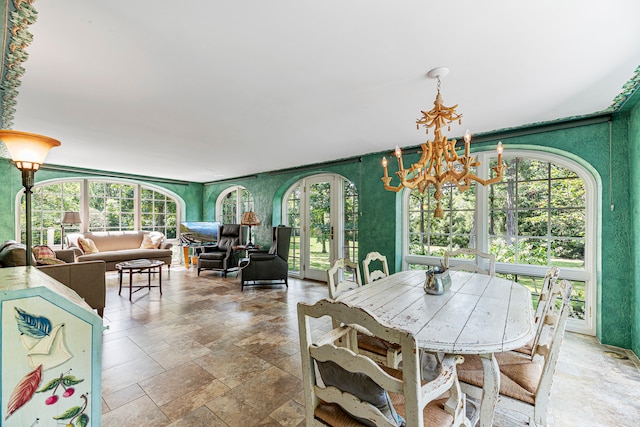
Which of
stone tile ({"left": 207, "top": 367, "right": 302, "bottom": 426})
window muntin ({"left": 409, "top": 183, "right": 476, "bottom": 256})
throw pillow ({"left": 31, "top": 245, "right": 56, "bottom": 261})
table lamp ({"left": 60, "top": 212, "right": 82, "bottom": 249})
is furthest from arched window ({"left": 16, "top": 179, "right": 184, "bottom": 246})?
window muntin ({"left": 409, "top": 183, "right": 476, "bottom": 256})

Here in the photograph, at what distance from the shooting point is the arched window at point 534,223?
3.13 meters

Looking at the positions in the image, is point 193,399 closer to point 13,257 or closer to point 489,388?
point 489,388

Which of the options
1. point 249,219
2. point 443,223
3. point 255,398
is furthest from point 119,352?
point 443,223

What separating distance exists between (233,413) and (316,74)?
2.40m

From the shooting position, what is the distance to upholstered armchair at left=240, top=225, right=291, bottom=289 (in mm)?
4863

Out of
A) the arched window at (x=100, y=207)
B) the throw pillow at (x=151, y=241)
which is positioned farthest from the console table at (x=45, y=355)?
the arched window at (x=100, y=207)

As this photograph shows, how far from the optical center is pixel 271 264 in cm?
496

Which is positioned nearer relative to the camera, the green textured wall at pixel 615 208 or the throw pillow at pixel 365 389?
the throw pillow at pixel 365 389

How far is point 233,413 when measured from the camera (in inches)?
70.9

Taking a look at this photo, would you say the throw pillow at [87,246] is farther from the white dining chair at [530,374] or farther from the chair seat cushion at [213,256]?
the white dining chair at [530,374]

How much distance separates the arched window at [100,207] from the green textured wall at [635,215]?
27.9 ft

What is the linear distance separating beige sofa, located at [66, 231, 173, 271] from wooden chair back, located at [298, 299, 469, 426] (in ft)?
20.0

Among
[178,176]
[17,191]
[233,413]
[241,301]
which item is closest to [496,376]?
[233,413]

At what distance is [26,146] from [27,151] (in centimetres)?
4
